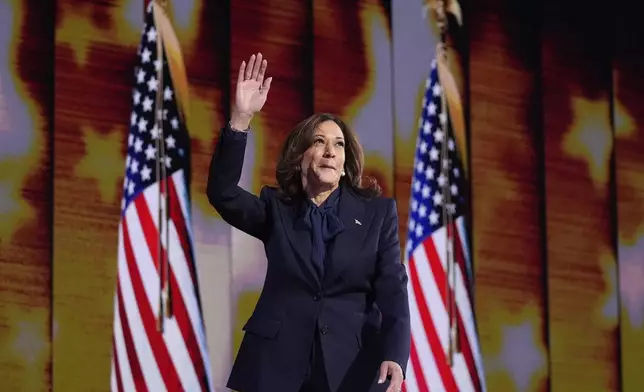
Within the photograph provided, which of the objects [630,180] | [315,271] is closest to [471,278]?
[630,180]

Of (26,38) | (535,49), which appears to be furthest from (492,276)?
(26,38)

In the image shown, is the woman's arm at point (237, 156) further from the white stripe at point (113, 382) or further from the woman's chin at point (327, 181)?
the white stripe at point (113, 382)

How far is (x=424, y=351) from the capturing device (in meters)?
4.34

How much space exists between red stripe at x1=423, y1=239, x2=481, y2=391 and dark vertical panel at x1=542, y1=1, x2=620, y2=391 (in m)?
0.40

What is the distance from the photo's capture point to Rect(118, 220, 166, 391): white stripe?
396 centimetres

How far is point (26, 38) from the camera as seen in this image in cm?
393

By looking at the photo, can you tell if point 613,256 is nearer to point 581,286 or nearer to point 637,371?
point 581,286

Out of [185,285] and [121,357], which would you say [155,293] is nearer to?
[185,285]

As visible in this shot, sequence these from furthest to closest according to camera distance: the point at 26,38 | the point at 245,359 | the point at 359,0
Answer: the point at 359,0 → the point at 26,38 → the point at 245,359

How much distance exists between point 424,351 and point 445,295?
0.85ft

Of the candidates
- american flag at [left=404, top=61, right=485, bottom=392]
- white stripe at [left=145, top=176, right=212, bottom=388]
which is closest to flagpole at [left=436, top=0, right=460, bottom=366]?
american flag at [left=404, top=61, right=485, bottom=392]

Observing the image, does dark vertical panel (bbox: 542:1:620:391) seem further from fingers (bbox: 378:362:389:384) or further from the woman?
fingers (bbox: 378:362:389:384)

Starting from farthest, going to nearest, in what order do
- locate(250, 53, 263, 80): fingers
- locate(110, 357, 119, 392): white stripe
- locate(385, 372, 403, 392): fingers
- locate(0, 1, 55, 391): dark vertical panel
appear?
locate(110, 357, 119, 392): white stripe → locate(0, 1, 55, 391): dark vertical panel → locate(250, 53, 263, 80): fingers → locate(385, 372, 403, 392): fingers

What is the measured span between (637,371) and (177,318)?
217 cm
